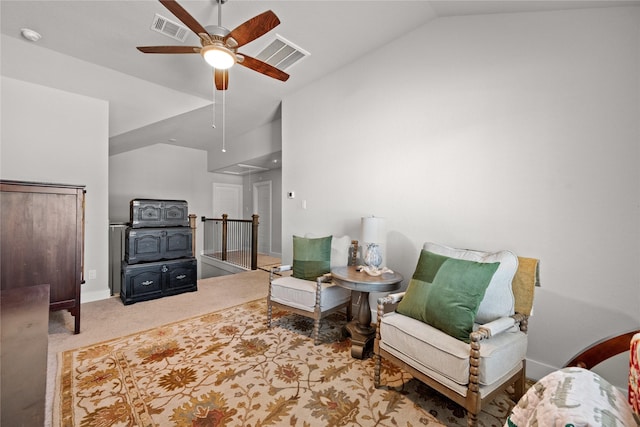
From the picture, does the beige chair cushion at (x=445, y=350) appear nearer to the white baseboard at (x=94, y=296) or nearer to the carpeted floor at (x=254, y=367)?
the carpeted floor at (x=254, y=367)

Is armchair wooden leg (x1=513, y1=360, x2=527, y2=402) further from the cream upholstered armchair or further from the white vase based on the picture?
the white vase

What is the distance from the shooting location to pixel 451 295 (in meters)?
1.61

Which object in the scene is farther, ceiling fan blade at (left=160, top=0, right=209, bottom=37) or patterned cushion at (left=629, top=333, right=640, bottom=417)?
ceiling fan blade at (left=160, top=0, right=209, bottom=37)

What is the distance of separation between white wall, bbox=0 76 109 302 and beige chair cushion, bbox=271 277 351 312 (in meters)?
2.68

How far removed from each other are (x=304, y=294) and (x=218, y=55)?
2.15m

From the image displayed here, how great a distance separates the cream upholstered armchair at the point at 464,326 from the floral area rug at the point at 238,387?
237 mm

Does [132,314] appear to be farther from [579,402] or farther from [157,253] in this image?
[579,402]

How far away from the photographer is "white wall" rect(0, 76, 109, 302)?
2.91 metres

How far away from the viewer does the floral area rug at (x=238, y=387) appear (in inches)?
59.9

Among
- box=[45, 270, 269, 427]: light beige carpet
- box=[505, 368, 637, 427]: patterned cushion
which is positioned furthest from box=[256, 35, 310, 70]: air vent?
box=[505, 368, 637, 427]: patterned cushion

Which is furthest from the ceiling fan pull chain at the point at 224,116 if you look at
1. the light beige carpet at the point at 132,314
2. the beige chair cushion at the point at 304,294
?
the beige chair cushion at the point at 304,294

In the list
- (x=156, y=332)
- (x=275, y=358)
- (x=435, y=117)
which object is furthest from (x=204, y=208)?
(x=435, y=117)

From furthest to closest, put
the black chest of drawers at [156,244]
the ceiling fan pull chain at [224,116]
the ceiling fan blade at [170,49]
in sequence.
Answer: the ceiling fan pull chain at [224,116] < the black chest of drawers at [156,244] < the ceiling fan blade at [170,49]

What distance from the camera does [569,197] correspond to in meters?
1.80
